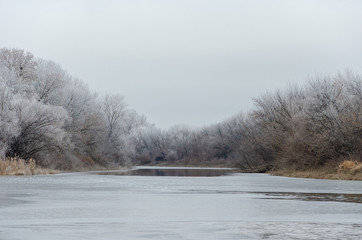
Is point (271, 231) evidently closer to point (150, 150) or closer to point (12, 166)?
point (12, 166)

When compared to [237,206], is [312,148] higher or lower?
higher

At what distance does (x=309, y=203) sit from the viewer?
19422 mm

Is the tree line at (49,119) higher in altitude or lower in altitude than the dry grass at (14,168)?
higher

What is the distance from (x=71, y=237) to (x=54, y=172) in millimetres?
42289

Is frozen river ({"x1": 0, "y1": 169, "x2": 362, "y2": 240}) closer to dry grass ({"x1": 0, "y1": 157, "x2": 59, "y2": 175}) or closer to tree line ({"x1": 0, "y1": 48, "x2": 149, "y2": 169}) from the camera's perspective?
dry grass ({"x1": 0, "y1": 157, "x2": 59, "y2": 175})

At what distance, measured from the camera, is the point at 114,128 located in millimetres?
87625

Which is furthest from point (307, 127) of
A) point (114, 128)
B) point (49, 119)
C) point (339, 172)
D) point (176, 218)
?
point (114, 128)

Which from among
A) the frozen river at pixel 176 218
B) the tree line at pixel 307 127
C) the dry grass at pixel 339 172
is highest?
the tree line at pixel 307 127

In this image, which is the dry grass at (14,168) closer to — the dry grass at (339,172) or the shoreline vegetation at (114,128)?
the shoreline vegetation at (114,128)

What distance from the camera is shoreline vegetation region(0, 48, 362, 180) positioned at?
46812 mm

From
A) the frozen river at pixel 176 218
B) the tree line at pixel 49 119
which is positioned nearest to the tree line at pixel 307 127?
the tree line at pixel 49 119

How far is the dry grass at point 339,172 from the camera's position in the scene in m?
40.3

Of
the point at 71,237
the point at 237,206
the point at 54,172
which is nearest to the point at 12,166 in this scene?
the point at 54,172

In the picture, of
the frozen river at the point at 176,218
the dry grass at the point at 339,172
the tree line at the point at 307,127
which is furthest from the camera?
the tree line at the point at 307,127
